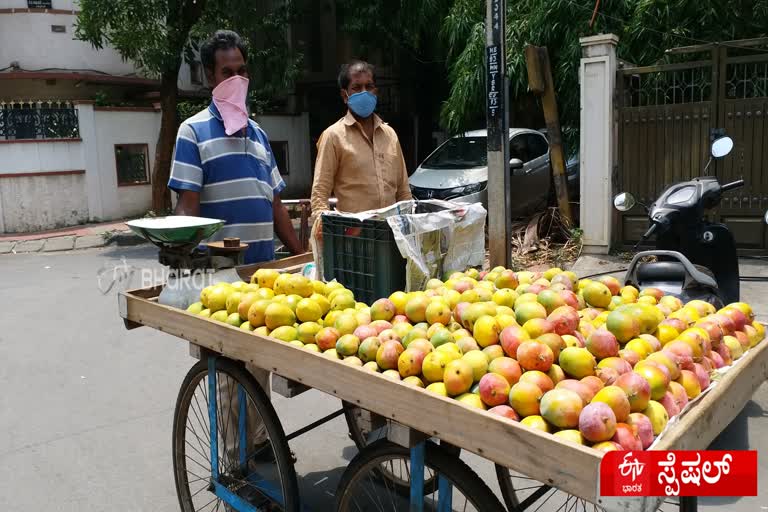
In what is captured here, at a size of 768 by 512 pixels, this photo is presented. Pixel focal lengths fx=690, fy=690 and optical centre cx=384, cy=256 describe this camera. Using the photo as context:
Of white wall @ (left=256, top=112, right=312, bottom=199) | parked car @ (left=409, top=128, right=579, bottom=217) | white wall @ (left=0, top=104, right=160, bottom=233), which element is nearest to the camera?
→ parked car @ (left=409, top=128, right=579, bottom=217)

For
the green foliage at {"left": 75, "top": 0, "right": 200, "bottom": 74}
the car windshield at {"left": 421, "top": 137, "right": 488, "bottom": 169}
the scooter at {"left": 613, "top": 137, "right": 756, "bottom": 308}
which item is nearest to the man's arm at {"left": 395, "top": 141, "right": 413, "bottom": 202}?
the scooter at {"left": 613, "top": 137, "right": 756, "bottom": 308}

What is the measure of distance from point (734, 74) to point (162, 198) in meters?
10.3

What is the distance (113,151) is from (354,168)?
12.2m

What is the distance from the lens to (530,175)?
10.8 m

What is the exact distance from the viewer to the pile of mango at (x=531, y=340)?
5.78 feet

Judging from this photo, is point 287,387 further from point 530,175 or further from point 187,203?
point 530,175

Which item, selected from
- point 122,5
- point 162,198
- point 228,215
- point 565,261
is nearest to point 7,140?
point 162,198

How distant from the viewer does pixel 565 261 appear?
335 inches

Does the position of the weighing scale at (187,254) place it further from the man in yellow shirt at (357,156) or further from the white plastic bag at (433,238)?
the man in yellow shirt at (357,156)

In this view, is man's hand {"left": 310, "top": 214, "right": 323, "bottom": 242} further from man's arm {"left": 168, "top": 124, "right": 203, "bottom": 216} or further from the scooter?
the scooter

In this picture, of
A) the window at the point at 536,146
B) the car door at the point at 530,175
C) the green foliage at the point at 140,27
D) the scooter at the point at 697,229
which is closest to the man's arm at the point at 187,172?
the scooter at the point at 697,229

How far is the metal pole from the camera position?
667 cm

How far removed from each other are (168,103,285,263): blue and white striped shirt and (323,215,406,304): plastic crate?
500 millimetres

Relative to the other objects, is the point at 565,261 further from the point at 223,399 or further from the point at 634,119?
the point at 223,399
